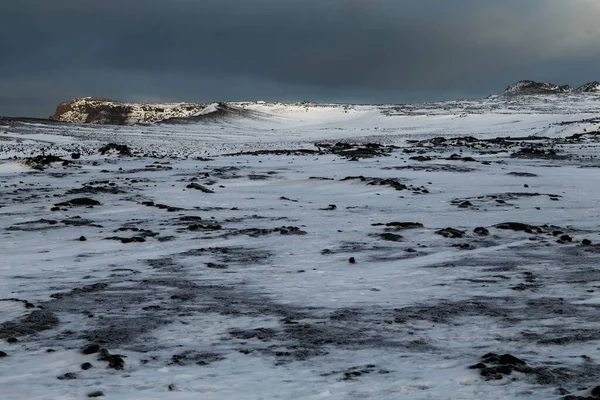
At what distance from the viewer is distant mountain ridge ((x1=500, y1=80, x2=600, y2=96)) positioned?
176 m

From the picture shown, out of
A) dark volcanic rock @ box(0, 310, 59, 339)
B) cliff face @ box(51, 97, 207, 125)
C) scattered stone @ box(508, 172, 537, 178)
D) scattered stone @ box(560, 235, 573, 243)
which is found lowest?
dark volcanic rock @ box(0, 310, 59, 339)

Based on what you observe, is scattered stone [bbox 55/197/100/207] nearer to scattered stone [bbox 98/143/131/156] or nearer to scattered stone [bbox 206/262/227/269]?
scattered stone [bbox 206/262/227/269]

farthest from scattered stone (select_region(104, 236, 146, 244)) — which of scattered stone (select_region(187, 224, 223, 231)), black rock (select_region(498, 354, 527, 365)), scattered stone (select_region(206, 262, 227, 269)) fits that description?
black rock (select_region(498, 354, 527, 365))

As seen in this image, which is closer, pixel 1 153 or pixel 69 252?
pixel 69 252

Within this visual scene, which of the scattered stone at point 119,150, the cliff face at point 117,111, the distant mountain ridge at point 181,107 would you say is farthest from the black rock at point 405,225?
the cliff face at point 117,111

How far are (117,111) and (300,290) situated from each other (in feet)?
484

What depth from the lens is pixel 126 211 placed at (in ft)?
63.7

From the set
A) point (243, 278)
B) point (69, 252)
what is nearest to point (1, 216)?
point (69, 252)

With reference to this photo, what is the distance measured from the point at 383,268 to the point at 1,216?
1128 cm

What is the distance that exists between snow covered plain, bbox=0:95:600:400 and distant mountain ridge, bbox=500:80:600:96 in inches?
6336

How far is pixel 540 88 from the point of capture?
7111 inches

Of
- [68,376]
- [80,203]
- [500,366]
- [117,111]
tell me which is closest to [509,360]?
[500,366]

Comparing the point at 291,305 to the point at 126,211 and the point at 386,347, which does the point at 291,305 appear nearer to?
the point at 386,347

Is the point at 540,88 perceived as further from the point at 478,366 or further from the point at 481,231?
the point at 478,366
